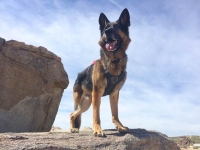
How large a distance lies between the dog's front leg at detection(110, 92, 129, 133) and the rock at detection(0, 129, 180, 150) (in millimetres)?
121

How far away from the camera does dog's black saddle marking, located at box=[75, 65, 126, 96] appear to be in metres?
5.46

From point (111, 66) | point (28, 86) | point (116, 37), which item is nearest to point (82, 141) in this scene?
point (111, 66)

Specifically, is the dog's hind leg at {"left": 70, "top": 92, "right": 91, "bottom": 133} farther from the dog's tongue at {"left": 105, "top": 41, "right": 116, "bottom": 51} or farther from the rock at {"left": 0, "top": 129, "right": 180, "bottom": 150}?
the dog's tongue at {"left": 105, "top": 41, "right": 116, "bottom": 51}

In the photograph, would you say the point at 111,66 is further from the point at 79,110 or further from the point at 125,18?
the point at 79,110

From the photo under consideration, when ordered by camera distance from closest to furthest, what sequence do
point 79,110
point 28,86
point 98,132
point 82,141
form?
point 82,141, point 98,132, point 79,110, point 28,86

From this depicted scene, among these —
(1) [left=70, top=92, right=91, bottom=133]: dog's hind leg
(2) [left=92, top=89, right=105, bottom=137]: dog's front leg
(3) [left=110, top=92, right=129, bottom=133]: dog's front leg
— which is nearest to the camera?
(2) [left=92, top=89, right=105, bottom=137]: dog's front leg

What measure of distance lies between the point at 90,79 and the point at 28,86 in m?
4.01

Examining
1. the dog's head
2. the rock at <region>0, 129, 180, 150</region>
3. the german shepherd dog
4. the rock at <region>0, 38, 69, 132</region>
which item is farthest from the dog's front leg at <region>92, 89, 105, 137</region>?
the rock at <region>0, 38, 69, 132</region>

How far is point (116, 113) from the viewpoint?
5738 mm

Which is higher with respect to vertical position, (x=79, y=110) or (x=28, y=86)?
(x=28, y=86)

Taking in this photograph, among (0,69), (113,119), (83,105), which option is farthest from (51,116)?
(113,119)

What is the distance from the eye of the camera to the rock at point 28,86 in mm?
8938

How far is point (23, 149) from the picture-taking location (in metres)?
4.20

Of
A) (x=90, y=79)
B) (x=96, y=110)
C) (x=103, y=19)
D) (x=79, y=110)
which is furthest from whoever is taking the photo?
(x=79, y=110)
